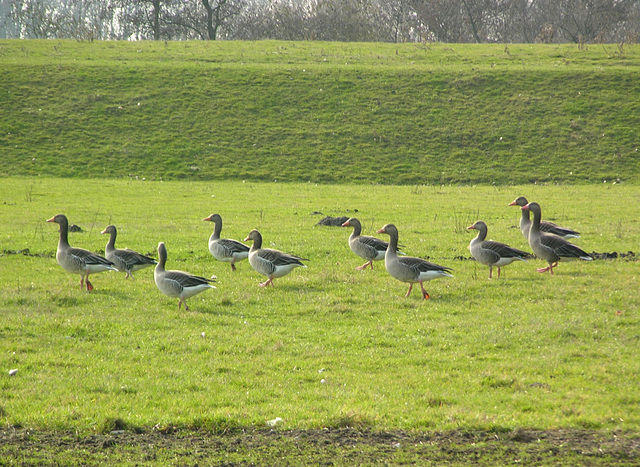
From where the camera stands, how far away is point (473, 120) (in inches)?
1902

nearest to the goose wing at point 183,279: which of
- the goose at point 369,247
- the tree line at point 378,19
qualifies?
the goose at point 369,247

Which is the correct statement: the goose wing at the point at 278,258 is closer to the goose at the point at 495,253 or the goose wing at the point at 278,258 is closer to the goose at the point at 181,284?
the goose at the point at 181,284

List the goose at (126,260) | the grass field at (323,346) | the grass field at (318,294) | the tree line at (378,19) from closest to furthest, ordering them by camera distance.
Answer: the grass field at (318,294) < the grass field at (323,346) < the goose at (126,260) < the tree line at (378,19)

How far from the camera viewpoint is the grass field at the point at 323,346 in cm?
785

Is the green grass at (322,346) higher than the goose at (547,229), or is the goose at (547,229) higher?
the goose at (547,229)

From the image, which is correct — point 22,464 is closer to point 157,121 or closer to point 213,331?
point 213,331

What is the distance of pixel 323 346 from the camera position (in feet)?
34.4

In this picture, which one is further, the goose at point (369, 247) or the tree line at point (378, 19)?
the tree line at point (378, 19)

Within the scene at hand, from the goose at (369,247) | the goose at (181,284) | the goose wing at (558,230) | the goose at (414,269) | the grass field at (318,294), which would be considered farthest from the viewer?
the goose wing at (558,230)

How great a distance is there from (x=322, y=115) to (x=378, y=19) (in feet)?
136

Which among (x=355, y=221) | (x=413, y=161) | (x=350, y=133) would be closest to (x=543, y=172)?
(x=413, y=161)

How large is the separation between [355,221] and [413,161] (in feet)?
88.6

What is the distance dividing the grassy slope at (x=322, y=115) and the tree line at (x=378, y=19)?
20324 mm

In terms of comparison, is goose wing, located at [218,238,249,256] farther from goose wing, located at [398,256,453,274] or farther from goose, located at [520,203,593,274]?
goose, located at [520,203,593,274]
